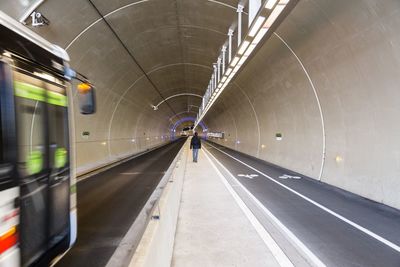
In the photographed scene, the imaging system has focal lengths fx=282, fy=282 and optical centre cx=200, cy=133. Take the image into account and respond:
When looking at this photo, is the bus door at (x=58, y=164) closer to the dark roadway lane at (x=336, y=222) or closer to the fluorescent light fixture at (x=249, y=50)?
the dark roadway lane at (x=336, y=222)

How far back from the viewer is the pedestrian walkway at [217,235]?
4695 mm

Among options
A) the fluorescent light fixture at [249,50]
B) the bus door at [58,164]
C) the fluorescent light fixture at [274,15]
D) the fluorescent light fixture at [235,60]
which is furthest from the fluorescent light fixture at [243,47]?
the bus door at [58,164]

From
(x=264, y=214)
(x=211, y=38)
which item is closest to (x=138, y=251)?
(x=264, y=214)

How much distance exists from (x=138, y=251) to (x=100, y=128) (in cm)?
1692

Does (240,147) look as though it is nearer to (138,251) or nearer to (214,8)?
(214,8)

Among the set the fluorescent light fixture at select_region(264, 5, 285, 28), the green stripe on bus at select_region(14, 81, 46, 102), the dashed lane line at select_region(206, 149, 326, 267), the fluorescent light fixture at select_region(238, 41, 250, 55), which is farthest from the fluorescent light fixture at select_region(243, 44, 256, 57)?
the green stripe on bus at select_region(14, 81, 46, 102)

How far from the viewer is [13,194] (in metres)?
2.69

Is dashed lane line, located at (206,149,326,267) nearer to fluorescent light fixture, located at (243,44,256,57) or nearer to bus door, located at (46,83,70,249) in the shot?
bus door, located at (46,83,70,249)

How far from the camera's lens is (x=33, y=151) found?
3234 millimetres

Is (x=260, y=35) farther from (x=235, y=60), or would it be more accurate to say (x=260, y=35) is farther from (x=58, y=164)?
(x=58, y=164)

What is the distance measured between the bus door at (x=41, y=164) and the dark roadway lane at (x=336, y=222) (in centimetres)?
399

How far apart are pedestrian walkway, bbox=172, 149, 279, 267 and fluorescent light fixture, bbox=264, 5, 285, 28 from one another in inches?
167

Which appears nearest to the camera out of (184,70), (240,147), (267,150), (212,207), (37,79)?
(37,79)

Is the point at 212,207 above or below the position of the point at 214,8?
below
